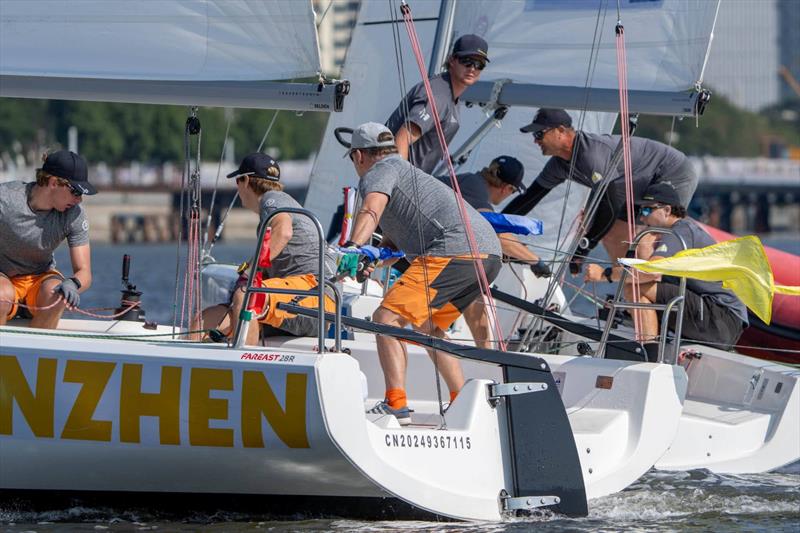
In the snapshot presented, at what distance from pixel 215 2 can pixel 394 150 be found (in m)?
1.43

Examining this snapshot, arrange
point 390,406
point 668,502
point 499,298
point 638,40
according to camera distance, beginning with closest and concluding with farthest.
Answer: point 390,406 < point 668,502 < point 499,298 < point 638,40

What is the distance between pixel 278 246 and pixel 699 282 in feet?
9.01

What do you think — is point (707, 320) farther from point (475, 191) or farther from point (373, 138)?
point (373, 138)

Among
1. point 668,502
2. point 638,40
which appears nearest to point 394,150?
point 668,502

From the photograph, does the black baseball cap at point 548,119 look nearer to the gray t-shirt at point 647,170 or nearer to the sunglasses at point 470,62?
the gray t-shirt at point 647,170

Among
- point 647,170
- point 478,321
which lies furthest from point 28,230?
point 647,170

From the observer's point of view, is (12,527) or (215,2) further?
(215,2)

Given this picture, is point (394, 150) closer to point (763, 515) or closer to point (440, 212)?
point (440, 212)

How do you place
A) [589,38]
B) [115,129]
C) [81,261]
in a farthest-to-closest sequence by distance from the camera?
[115,129], [589,38], [81,261]

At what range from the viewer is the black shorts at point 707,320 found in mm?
7980

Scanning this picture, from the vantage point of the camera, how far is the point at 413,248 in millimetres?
6430

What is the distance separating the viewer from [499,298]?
7785 mm

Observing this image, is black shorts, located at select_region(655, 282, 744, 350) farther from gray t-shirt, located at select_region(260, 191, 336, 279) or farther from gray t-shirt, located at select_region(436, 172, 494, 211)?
gray t-shirt, located at select_region(260, 191, 336, 279)

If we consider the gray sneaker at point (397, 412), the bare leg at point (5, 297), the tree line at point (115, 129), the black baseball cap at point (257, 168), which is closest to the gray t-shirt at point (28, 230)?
the bare leg at point (5, 297)
